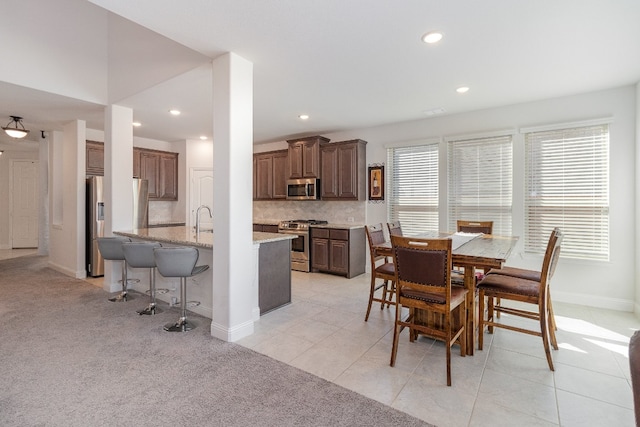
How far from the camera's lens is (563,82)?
3.55 m

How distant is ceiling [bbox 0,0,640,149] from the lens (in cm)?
224

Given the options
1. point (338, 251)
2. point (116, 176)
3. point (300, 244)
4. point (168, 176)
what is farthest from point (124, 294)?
point (168, 176)

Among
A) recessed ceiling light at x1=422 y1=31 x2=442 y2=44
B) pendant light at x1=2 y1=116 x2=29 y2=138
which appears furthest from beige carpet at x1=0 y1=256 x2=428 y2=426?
pendant light at x1=2 y1=116 x2=29 y2=138

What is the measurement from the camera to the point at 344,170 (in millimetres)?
5590

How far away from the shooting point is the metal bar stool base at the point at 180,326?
310 cm

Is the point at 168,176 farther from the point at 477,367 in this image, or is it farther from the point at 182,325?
the point at 477,367

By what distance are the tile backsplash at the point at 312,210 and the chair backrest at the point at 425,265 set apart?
3.35m

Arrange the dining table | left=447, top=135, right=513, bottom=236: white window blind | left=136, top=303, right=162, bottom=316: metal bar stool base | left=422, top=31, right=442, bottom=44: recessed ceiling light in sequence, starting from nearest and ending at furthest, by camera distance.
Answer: the dining table, left=422, top=31, right=442, bottom=44: recessed ceiling light, left=136, top=303, right=162, bottom=316: metal bar stool base, left=447, top=135, right=513, bottom=236: white window blind

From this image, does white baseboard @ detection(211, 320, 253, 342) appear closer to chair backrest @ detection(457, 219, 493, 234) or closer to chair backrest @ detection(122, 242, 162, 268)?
chair backrest @ detection(122, 242, 162, 268)

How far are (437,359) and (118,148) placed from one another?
4.62 meters

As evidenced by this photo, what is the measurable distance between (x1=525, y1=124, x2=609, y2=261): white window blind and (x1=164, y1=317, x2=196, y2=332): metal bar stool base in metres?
4.38

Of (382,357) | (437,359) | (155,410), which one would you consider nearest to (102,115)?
(155,410)

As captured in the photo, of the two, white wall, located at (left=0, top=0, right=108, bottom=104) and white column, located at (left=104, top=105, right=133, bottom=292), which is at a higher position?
white wall, located at (left=0, top=0, right=108, bottom=104)

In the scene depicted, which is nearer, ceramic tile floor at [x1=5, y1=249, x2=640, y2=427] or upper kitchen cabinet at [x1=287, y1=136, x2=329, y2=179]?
ceramic tile floor at [x1=5, y1=249, x2=640, y2=427]
